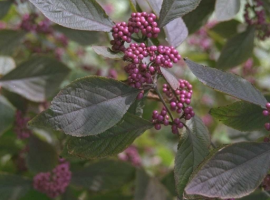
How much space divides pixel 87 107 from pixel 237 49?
0.71 metres

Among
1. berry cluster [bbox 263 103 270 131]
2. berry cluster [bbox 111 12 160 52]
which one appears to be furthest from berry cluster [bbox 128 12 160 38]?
berry cluster [bbox 263 103 270 131]

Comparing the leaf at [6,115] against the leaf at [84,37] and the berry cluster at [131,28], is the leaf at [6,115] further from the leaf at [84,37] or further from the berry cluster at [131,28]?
the berry cluster at [131,28]

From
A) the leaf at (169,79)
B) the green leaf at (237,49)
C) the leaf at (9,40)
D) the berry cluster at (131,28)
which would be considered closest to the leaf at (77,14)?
the berry cluster at (131,28)

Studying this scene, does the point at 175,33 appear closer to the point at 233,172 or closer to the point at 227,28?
the point at 233,172

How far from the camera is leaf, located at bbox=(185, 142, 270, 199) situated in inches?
26.9

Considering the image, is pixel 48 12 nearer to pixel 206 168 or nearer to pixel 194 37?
pixel 206 168

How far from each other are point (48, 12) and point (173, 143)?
1.85 m

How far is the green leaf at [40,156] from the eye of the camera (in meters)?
1.34

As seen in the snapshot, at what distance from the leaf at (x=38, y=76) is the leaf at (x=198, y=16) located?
39 centimetres

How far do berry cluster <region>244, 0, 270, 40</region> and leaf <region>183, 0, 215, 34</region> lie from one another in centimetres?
11

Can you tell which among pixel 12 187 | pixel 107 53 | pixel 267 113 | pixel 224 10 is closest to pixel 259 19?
pixel 224 10

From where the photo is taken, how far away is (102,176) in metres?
1.34

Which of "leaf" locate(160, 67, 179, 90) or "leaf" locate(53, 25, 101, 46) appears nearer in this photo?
"leaf" locate(160, 67, 179, 90)

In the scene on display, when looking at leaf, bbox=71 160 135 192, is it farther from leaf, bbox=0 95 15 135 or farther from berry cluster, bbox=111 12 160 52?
berry cluster, bbox=111 12 160 52
